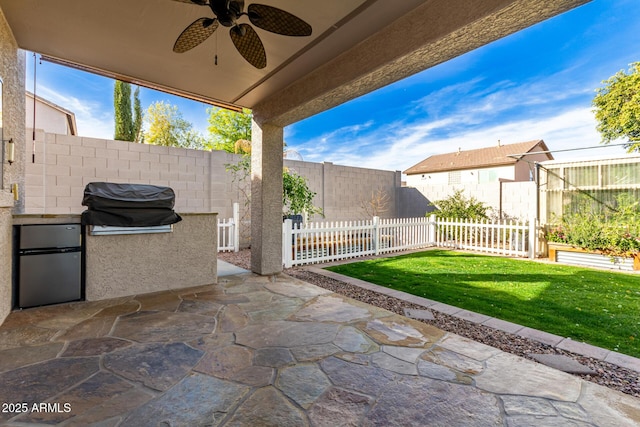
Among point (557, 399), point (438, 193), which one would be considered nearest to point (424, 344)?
point (557, 399)

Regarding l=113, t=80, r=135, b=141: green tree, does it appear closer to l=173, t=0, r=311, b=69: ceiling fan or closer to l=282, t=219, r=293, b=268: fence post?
l=282, t=219, r=293, b=268: fence post

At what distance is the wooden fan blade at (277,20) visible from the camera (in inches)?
87.4

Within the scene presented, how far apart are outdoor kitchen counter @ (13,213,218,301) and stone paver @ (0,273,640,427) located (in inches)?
24.2

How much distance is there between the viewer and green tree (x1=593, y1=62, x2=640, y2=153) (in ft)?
47.4

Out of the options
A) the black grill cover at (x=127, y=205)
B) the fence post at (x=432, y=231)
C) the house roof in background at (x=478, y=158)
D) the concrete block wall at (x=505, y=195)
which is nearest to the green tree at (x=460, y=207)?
the concrete block wall at (x=505, y=195)

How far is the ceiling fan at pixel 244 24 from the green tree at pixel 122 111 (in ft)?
52.7

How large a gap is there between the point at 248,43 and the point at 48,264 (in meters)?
→ 3.56

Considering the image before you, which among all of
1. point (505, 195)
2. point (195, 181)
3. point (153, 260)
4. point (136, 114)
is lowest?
point (153, 260)

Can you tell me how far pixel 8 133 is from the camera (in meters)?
3.19

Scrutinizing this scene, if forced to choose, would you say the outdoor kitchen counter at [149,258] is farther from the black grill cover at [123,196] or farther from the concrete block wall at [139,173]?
the concrete block wall at [139,173]

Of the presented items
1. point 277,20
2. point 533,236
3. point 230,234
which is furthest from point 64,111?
point 533,236

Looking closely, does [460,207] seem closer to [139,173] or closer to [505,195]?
[505,195]

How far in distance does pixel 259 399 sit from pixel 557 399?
6.29 ft

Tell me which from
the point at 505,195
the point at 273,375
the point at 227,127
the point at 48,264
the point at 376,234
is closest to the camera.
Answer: the point at 273,375
